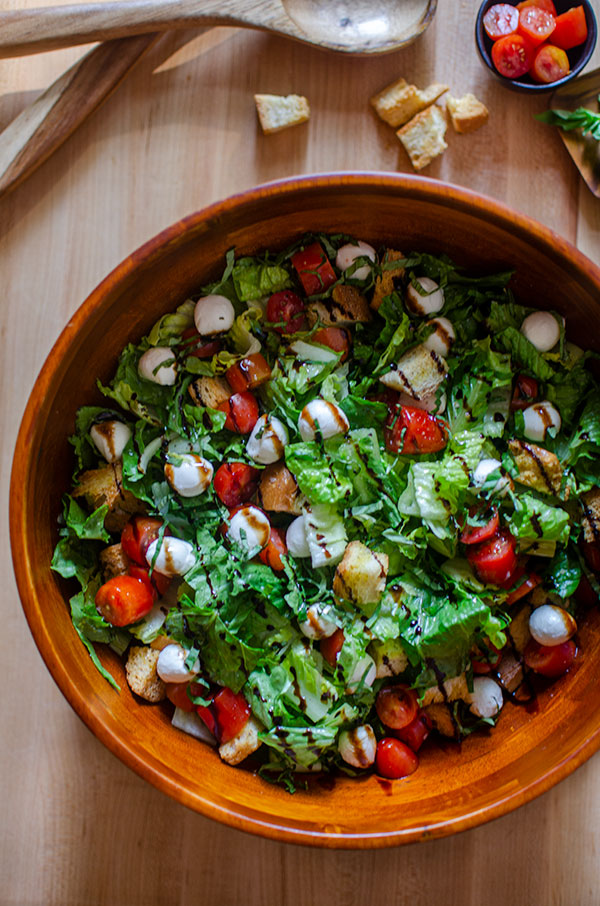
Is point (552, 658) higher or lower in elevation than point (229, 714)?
higher

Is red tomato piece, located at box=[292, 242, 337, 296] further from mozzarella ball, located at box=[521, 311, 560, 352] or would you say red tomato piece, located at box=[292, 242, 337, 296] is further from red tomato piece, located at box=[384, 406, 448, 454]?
mozzarella ball, located at box=[521, 311, 560, 352]

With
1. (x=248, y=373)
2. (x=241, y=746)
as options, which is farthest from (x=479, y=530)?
(x=241, y=746)

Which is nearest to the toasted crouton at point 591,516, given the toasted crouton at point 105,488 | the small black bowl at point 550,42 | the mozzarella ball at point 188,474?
the mozzarella ball at point 188,474

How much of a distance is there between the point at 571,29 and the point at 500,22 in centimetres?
22

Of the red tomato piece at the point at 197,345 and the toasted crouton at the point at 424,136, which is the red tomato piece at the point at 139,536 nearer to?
the red tomato piece at the point at 197,345

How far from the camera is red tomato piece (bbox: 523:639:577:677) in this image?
2246mm

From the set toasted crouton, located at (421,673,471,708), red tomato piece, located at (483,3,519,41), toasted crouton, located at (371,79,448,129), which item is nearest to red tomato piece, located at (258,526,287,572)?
toasted crouton, located at (421,673,471,708)

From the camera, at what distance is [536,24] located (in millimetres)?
2359

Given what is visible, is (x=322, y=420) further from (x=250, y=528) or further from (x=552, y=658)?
(x=552, y=658)

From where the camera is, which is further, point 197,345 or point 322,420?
point 197,345

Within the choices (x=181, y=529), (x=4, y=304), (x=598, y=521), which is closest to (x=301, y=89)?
(x=4, y=304)

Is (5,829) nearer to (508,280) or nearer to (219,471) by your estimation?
(219,471)

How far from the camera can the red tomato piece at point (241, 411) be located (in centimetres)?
231

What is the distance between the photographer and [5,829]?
2480 mm
